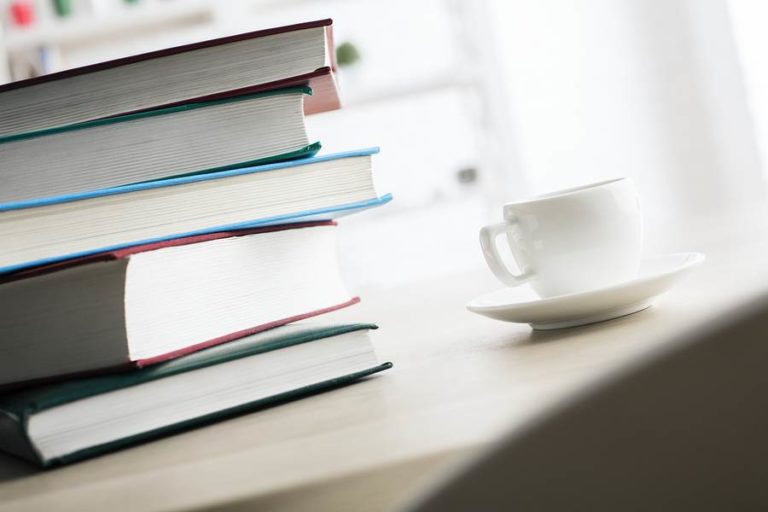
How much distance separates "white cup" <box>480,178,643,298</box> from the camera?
62 centimetres

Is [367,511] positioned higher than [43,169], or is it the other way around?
[43,169]

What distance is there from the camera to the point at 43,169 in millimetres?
593

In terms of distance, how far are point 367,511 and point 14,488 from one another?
20 cm

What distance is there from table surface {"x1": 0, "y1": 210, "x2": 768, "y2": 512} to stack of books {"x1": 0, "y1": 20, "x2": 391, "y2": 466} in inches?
1.0

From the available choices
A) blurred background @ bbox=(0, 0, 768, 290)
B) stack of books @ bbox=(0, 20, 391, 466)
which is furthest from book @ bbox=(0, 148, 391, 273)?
blurred background @ bbox=(0, 0, 768, 290)

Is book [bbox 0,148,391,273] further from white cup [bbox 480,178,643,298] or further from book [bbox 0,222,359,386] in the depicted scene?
white cup [bbox 480,178,643,298]

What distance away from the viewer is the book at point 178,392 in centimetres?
47

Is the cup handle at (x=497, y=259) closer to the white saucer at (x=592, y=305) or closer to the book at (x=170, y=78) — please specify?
the white saucer at (x=592, y=305)

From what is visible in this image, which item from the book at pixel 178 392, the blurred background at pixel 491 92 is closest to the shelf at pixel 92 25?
the blurred background at pixel 491 92

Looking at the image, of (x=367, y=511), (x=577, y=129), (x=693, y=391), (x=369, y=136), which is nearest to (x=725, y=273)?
(x=367, y=511)

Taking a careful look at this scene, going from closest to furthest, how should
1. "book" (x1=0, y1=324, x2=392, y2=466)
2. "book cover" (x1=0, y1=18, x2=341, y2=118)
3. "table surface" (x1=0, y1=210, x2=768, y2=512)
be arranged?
1. "table surface" (x1=0, y1=210, x2=768, y2=512)
2. "book" (x1=0, y1=324, x2=392, y2=466)
3. "book cover" (x1=0, y1=18, x2=341, y2=118)

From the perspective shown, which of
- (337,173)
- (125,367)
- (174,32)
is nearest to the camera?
(125,367)

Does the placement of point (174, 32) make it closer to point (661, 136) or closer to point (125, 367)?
point (661, 136)

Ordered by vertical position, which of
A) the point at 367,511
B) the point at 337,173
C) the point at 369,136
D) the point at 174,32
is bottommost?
the point at 367,511
